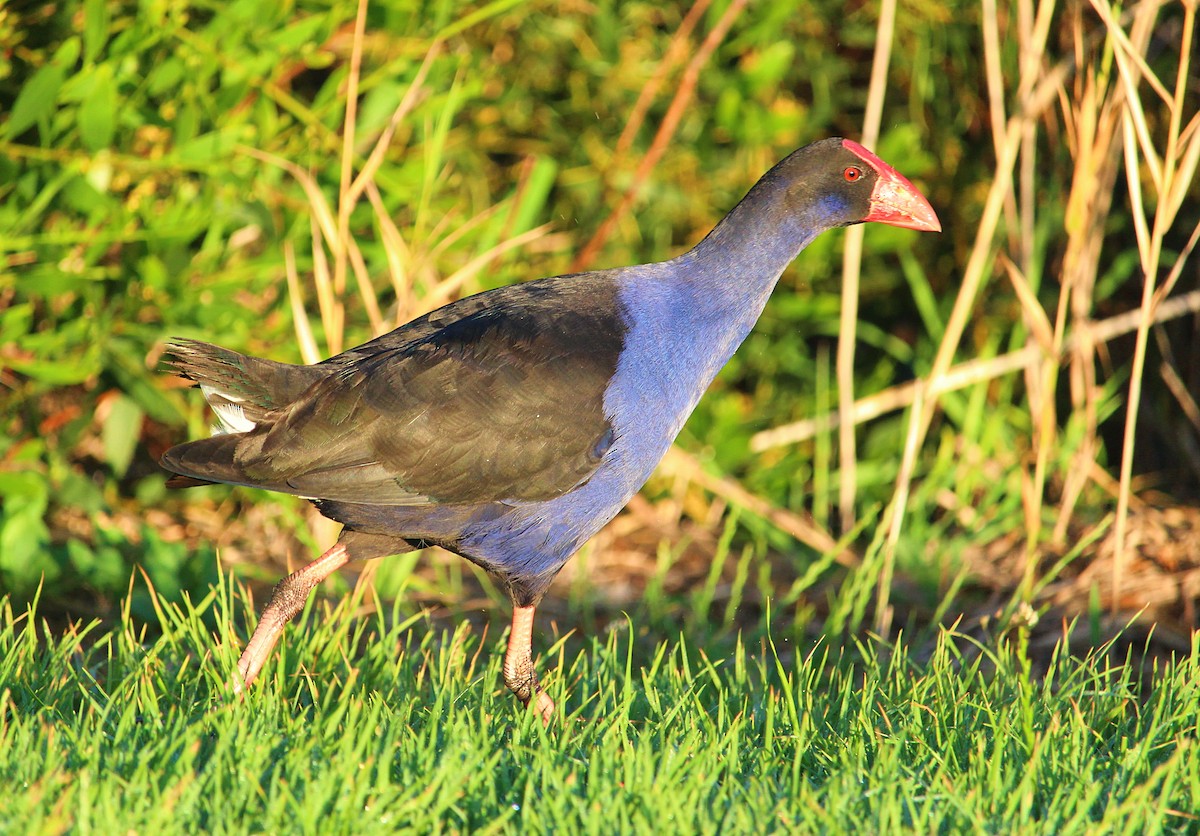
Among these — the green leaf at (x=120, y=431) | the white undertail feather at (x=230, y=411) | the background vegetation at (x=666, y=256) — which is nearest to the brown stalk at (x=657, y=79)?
the background vegetation at (x=666, y=256)

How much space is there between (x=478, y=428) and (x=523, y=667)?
464 mm

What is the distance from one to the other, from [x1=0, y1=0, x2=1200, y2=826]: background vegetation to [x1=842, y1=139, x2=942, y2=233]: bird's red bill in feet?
1.30

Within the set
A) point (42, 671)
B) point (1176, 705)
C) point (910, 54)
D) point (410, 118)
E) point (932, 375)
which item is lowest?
point (42, 671)

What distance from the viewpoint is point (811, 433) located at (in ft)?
13.8

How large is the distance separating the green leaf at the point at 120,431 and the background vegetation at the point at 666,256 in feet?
0.03

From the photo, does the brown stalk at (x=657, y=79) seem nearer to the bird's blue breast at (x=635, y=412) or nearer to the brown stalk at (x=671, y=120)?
the brown stalk at (x=671, y=120)

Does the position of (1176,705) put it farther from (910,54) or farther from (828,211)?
(910,54)

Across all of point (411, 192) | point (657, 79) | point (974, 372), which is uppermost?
point (657, 79)

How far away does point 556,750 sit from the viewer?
2.09m

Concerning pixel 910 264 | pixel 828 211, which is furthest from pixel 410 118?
pixel 910 264

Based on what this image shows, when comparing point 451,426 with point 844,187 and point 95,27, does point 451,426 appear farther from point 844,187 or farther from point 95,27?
point 95,27

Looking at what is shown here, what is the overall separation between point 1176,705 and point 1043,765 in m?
0.44

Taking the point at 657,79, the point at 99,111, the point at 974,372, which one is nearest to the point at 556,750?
the point at 99,111

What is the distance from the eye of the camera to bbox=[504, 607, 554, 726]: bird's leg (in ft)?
7.89
